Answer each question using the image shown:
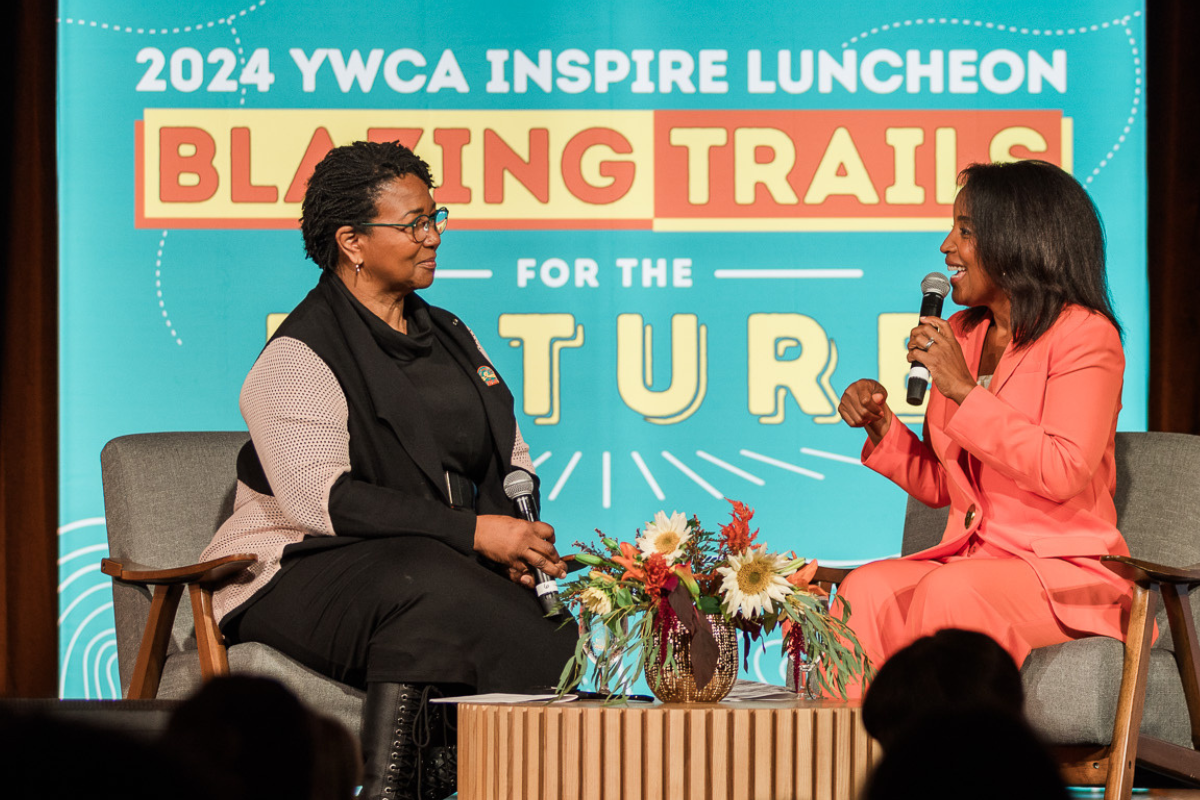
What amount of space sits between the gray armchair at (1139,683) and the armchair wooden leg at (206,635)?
1592 mm

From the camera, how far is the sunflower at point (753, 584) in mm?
2039

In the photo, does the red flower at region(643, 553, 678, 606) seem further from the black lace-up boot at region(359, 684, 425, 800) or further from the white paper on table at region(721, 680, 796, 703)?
the black lace-up boot at region(359, 684, 425, 800)

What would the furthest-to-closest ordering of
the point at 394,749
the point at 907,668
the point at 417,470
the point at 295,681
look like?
1. the point at 417,470
2. the point at 295,681
3. the point at 394,749
4. the point at 907,668

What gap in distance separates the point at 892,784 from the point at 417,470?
216cm

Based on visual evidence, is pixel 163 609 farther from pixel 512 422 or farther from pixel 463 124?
pixel 463 124

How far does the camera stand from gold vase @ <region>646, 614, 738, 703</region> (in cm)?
205

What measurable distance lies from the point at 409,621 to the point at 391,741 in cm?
22

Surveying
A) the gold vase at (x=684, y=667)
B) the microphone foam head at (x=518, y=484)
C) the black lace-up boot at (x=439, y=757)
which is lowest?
the black lace-up boot at (x=439, y=757)

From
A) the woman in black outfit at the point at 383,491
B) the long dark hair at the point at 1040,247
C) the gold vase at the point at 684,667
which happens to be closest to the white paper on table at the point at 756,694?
the gold vase at the point at 684,667

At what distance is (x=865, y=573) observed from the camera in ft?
8.71

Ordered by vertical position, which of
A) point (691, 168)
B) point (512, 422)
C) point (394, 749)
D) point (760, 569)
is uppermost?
point (691, 168)

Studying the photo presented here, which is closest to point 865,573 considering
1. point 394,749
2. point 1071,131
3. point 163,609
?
point 394,749

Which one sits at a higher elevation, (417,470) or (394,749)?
(417,470)

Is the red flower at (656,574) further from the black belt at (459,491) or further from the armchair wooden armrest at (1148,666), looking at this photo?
the armchair wooden armrest at (1148,666)
